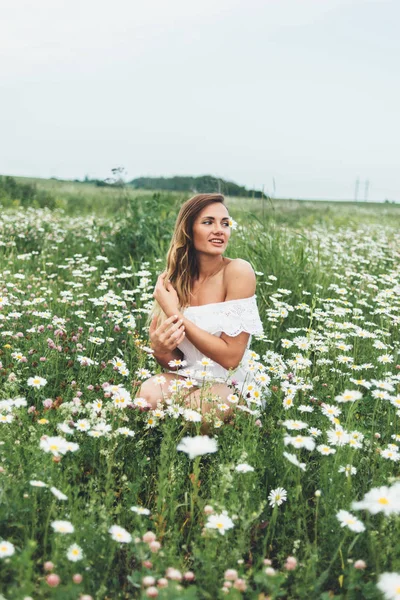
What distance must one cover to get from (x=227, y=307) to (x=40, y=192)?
39.7 feet

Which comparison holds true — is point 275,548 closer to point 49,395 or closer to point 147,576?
point 147,576

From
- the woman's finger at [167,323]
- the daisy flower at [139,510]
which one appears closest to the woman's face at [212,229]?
the woman's finger at [167,323]

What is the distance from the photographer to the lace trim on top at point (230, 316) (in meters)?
3.29

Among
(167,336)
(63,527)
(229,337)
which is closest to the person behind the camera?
(63,527)

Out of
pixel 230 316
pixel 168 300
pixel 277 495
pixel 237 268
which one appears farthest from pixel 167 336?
pixel 277 495

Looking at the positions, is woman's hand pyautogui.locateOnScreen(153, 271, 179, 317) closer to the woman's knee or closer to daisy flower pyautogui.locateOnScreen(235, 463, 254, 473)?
the woman's knee

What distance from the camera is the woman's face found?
3451mm

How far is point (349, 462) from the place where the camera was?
2221 mm

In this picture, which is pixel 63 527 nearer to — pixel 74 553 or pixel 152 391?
pixel 74 553

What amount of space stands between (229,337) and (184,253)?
666 mm

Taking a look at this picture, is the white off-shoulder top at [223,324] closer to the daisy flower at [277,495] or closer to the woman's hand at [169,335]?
the woman's hand at [169,335]

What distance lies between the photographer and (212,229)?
3.45 meters

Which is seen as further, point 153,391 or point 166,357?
point 166,357

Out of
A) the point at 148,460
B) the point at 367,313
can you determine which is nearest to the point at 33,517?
the point at 148,460
